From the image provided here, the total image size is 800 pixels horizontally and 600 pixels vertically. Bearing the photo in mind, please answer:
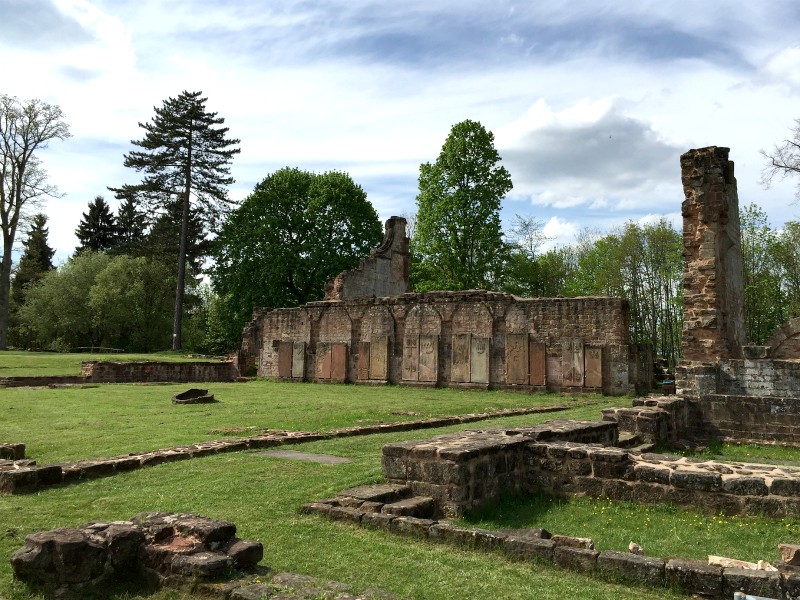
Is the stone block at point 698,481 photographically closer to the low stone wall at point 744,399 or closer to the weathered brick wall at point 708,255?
the low stone wall at point 744,399

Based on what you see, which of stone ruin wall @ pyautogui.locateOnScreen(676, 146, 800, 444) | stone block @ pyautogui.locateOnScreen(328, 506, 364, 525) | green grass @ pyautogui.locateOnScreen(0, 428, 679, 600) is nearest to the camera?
green grass @ pyautogui.locateOnScreen(0, 428, 679, 600)

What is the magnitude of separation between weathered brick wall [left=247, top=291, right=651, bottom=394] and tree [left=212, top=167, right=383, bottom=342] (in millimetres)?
9149

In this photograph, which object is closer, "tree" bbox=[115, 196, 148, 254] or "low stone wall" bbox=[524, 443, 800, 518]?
"low stone wall" bbox=[524, 443, 800, 518]

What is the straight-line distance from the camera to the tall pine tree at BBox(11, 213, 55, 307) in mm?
55366

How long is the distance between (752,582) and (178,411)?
1315 centimetres

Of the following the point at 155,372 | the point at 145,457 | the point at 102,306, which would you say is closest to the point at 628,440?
the point at 145,457

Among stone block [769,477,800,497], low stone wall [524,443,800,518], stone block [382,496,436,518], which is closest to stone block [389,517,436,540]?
stone block [382,496,436,518]

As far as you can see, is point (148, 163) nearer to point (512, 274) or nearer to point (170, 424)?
point (512, 274)

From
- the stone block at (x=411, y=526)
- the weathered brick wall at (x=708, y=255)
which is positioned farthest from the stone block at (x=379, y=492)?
the weathered brick wall at (x=708, y=255)

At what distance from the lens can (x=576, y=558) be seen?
5.11 metres

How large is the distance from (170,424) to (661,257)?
36.7 m

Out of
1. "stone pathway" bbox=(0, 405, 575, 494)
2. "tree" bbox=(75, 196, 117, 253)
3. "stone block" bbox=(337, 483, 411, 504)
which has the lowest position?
"stone block" bbox=(337, 483, 411, 504)

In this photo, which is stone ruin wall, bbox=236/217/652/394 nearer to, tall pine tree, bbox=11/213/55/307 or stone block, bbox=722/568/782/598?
stone block, bbox=722/568/782/598

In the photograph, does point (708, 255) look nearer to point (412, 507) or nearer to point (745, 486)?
point (745, 486)
